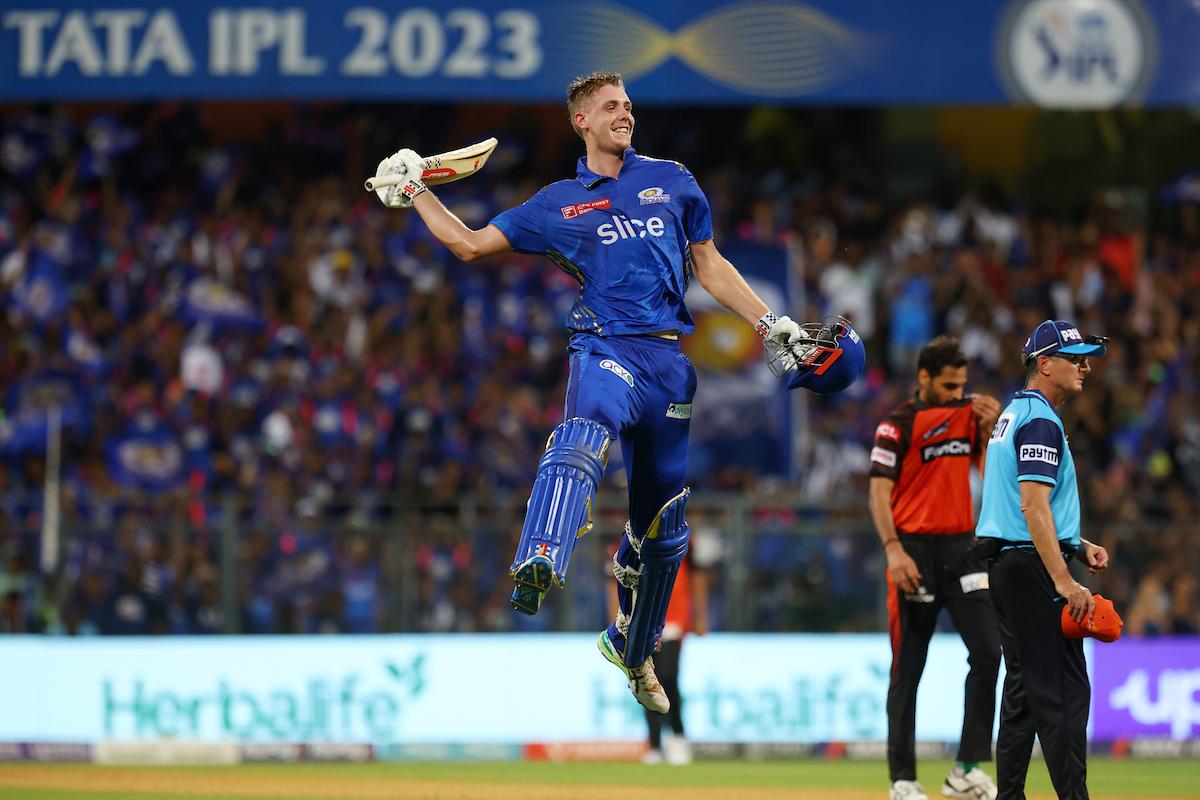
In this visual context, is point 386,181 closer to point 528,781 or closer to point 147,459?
point 528,781

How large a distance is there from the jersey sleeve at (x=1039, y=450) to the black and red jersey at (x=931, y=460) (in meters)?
2.25

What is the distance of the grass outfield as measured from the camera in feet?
42.4

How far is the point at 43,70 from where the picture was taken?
20.3 meters

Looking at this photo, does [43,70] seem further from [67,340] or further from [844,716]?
[844,716]

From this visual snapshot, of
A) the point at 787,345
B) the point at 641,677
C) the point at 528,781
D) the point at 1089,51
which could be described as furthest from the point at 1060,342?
the point at 1089,51

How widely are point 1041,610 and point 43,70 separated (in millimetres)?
14694

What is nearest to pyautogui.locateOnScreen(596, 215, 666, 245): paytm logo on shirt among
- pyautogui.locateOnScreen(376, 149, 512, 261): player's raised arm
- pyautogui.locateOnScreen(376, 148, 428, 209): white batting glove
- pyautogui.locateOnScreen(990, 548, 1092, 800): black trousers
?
pyautogui.locateOnScreen(376, 149, 512, 261): player's raised arm

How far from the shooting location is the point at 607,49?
20578mm

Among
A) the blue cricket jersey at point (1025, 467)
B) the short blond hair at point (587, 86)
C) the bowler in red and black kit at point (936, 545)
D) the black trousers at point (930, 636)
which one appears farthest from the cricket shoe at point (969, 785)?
the short blond hair at point (587, 86)

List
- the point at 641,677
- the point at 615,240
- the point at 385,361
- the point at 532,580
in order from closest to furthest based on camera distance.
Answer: the point at 532,580 < the point at 615,240 < the point at 641,677 < the point at 385,361

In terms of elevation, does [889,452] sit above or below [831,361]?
below

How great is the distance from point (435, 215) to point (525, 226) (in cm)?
47

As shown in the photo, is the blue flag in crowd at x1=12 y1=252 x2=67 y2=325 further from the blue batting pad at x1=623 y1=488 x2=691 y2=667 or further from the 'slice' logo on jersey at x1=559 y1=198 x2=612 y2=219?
the 'slice' logo on jersey at x1=559 y1=198 x2=612 y2=219

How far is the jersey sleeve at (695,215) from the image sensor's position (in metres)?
9.47
